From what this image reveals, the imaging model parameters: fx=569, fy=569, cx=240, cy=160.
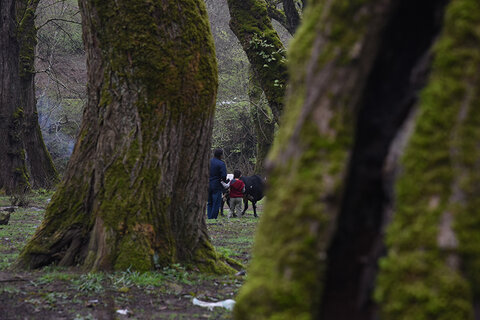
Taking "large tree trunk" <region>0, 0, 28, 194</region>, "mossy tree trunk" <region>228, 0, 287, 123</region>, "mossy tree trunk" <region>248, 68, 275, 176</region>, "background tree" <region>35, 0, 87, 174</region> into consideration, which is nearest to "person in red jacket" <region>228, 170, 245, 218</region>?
"mossy tree trunk" <region>228, 0, 287, 123</region>

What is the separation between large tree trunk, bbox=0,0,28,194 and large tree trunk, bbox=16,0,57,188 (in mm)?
377

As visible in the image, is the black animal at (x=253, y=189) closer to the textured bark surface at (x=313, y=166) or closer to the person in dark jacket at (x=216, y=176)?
the person in dark jacket at (x=216, y=176)

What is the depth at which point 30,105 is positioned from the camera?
21.1 metres

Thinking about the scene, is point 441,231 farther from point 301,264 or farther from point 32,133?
point 32,133

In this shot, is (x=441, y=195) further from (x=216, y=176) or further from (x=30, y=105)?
(x=30, y=105)

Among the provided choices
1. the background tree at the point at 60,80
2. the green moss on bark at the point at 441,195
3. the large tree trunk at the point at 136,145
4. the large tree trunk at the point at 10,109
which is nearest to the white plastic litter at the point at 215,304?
the large tree trunk at the point at 136,145

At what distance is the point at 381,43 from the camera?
87.1 inches

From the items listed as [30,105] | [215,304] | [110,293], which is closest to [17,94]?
[30,105]

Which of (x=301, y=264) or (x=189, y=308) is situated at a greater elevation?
(x=301, y=264)

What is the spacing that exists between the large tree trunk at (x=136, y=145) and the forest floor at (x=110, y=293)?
0.27 m

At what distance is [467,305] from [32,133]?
2134 cm

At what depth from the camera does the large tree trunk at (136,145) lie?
19.7 ft

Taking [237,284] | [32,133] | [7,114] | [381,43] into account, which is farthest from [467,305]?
[32,133]

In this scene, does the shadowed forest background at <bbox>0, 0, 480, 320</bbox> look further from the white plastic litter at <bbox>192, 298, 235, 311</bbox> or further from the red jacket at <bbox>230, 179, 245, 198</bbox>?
the red jacket at <bbox>230, 179, 245, 198</bbox>
